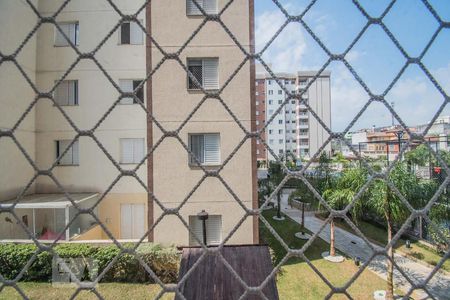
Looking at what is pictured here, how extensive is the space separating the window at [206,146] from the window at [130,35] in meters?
3.17

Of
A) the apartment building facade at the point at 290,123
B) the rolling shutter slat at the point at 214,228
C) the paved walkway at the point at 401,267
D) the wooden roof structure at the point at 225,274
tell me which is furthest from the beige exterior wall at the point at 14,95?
the apartment building facade at the point at 290,123

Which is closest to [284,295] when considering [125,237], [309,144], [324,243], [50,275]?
[324,243]

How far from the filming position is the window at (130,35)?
646cm

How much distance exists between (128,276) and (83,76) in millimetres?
4771

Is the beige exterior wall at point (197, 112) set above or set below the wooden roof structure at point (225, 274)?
above

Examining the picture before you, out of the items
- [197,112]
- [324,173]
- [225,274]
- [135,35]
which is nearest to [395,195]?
[324,173]

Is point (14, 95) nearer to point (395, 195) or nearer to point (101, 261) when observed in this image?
point (101, 261)

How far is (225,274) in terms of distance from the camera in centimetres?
191

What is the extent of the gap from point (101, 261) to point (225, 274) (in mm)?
4103

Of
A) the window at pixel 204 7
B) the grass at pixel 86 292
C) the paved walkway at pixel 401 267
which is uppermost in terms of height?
the window at pixel 204 7

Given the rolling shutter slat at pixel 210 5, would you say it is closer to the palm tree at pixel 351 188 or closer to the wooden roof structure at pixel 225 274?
the palm tree at pixel 351 188

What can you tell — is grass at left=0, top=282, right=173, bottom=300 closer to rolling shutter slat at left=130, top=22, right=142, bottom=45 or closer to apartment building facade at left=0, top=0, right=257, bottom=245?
apartment building facade at left=0, top=0, right=257, bottom=245

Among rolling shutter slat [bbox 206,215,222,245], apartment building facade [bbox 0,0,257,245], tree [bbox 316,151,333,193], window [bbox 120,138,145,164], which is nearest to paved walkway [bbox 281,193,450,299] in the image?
tree [bbox 316,151,333,193]

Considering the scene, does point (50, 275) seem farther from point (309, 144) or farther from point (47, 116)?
point (309, 144)
